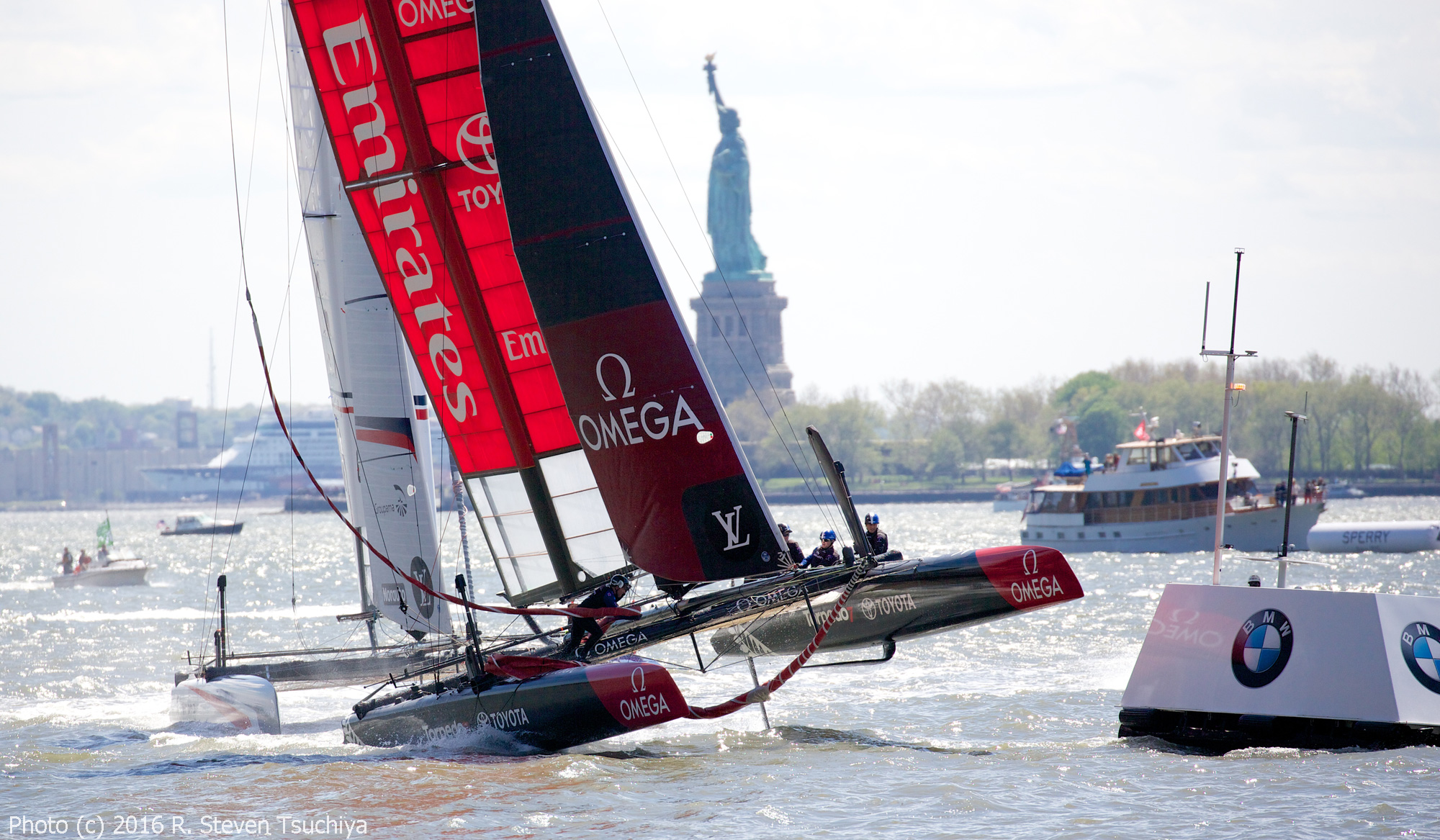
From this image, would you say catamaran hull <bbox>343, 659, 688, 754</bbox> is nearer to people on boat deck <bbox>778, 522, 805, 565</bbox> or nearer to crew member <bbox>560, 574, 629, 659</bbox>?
crew member <bbox>560, 574, 629, 659</bbox>

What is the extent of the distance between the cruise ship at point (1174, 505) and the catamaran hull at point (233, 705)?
30056 mm

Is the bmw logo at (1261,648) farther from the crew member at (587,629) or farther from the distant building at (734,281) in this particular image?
the distant building at (734,281)

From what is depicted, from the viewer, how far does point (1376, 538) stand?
38656 mm

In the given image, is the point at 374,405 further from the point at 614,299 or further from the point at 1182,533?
the point at 1182,533

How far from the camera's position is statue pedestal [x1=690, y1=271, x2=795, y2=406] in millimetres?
102750

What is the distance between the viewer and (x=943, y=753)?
11109 mm

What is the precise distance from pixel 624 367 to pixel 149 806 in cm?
461

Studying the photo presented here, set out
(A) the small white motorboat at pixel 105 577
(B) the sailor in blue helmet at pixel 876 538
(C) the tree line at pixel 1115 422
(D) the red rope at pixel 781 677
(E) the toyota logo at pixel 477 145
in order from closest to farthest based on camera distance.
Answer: (D) the red rope at pixel 781 677
(E) the toyota logo at pixel 477 145
(B) the sailor in blue helmet at pixel 876 538
(A) the small white motorboat at pixel 105 577
(C) the tree line at pixel 1115 422

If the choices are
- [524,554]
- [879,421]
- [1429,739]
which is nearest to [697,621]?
[524,554]

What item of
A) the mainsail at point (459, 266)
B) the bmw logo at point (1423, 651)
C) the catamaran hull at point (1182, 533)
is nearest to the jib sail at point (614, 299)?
the mainsail at point (459, 266)

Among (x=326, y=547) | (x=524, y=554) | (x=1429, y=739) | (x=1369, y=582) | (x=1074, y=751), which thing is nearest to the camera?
(x=1429, y=739)

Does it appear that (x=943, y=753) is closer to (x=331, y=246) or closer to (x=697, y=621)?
(x=697, y=621)

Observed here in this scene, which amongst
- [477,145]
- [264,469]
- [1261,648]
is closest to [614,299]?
[477,145]

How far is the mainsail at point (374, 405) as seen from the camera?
14.2 meters
